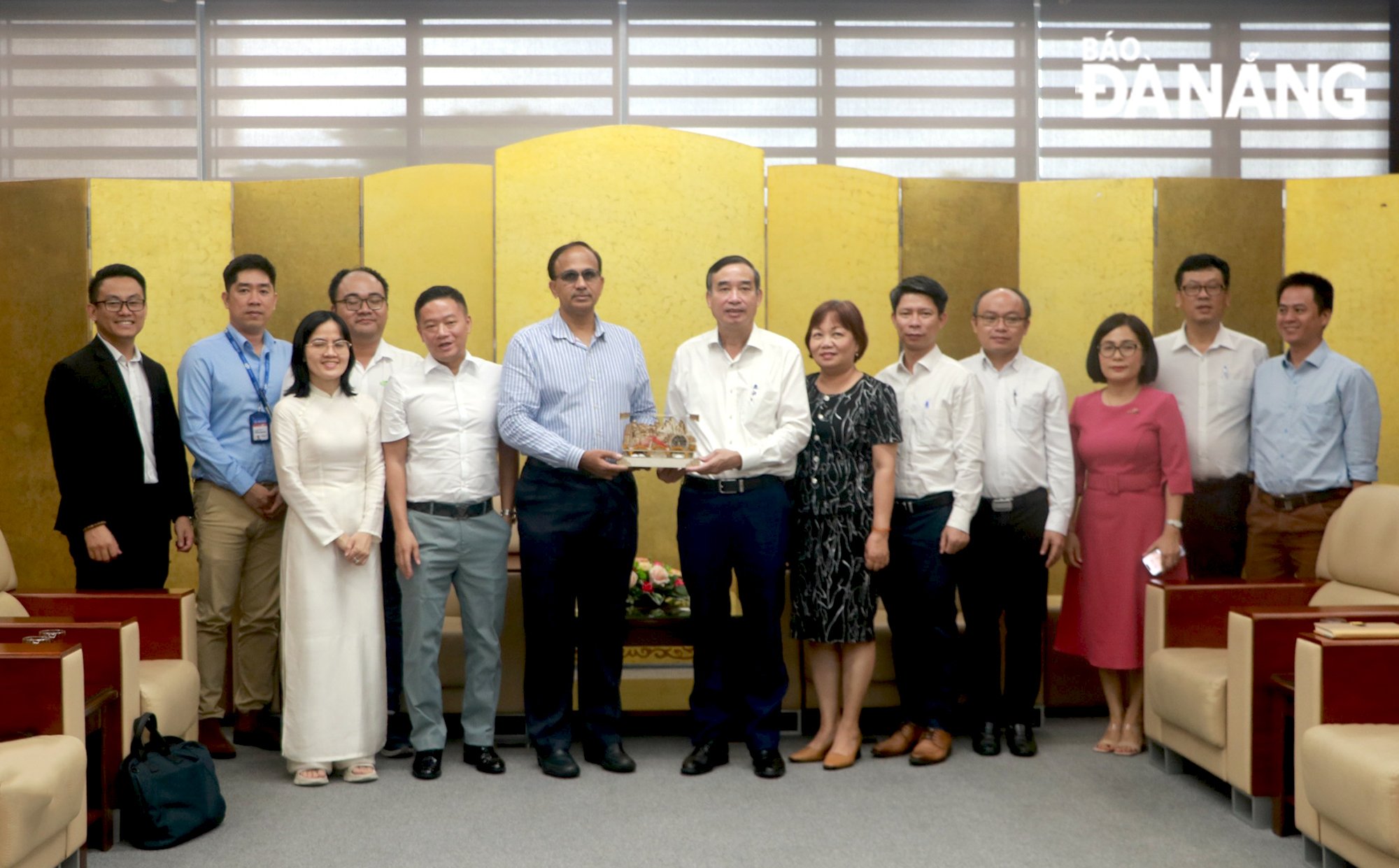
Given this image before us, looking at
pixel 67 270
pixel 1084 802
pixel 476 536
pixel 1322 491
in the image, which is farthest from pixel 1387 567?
pixel 67 270

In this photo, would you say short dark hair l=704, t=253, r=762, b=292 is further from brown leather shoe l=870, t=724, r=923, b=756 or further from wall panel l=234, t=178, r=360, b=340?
wall panel l=234, t=178, r=360, b=340

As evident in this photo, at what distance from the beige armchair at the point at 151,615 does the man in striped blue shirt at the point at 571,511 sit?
1075 millimetres

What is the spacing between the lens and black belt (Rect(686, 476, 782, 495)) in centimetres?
388

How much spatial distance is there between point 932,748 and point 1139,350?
159cm

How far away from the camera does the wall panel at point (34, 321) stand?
5.31 meters

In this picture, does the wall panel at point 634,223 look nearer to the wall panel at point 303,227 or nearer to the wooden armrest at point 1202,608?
the wall panel at point 303,227

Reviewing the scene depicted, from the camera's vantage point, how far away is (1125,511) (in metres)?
4.23

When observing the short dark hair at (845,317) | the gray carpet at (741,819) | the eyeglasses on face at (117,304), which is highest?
the eyeglasses on face at (117,304)

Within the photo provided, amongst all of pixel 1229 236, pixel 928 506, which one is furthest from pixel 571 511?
pixel 1229 236

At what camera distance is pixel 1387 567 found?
3.73 m

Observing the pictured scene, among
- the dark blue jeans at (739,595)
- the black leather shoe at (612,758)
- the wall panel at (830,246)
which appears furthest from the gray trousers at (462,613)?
the wall panel at (830,246)

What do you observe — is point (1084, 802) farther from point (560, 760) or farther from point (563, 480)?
point (563, 480)

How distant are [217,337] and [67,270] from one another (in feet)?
4.71

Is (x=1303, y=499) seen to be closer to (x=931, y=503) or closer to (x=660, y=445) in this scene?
(x=931, y=503)
